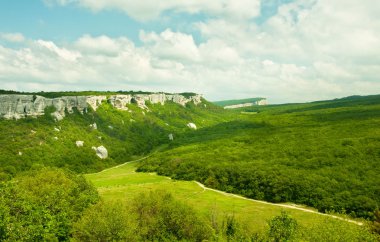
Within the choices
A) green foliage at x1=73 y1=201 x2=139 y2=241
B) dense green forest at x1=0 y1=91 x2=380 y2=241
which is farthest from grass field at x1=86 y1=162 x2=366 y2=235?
green foliage at x1=73 y1=201 x2=139 y2=241

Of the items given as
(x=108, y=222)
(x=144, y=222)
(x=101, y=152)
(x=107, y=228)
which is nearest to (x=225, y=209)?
(x=144, y=222)

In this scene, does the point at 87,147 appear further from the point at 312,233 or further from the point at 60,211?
the point at 312,233

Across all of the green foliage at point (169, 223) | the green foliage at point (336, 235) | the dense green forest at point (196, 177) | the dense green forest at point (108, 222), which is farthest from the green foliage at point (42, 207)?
the green foliage at point (336, 235)

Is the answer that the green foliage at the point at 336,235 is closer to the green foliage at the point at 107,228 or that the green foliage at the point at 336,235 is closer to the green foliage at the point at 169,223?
the green foliage at the point at 169,223

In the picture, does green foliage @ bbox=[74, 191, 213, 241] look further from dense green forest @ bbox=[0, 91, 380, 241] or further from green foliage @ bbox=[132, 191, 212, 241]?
dense green forest @ bbox=[0, 91, 380, 241]

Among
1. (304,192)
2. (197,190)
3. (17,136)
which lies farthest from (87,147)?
(304,192)

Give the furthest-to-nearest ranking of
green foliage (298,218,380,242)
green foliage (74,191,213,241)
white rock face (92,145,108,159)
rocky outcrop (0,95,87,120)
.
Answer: white rock face (92,145,108,159)
rocky outcrop (0,95,87,120)
green foliage (74,191,213,241)
green foliage (298,218,380,242)
